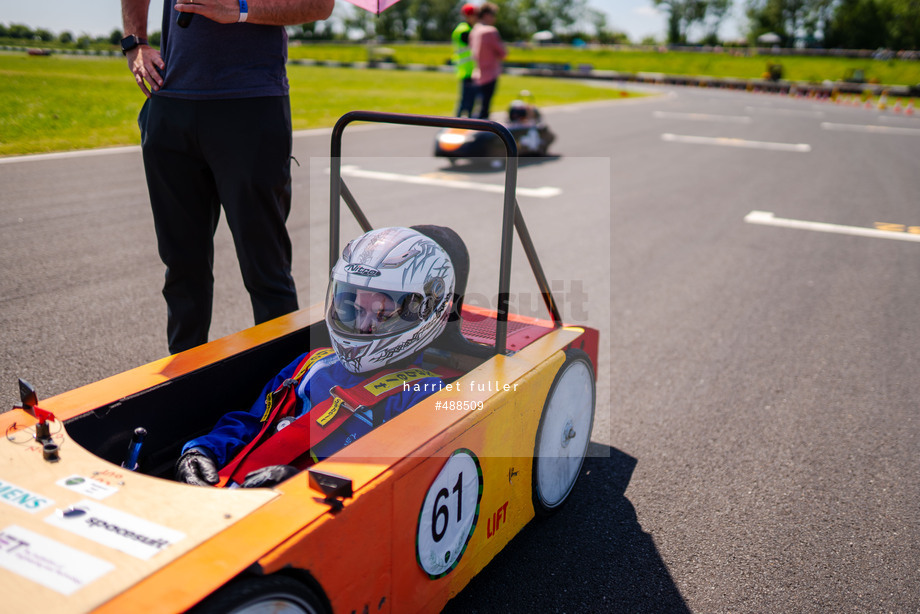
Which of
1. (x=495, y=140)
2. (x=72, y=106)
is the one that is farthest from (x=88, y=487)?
(x=495, y=140)

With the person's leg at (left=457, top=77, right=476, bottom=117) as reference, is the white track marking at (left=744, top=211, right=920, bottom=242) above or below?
below

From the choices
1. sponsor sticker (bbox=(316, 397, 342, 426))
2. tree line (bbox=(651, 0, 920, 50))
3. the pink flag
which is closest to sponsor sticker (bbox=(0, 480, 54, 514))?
sponsor sticker (bbox=(316, 397, 342, 426))

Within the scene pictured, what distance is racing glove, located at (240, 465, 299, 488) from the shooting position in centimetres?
163

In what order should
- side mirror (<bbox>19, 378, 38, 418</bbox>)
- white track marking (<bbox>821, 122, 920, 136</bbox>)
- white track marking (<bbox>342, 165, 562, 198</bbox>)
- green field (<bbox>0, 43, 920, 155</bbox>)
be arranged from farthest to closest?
1. white track marking (<bbox>821, 122, 920, 136</bbox>)
2. white track marking (<bbox>342, 165, 562, 198</bbox>)
3. green field (<bbox>0, 43, 920, 155</bbox>)
4. side mirror (<bbox>19, 378, 38, 418</bbox>)

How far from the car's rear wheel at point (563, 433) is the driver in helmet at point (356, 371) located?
1.51 feet

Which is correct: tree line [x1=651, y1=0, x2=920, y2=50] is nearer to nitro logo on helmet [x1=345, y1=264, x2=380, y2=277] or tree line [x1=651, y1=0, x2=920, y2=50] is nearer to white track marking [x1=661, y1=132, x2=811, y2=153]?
white track marking [x1=661, y1=132, x2=811, y2=153]

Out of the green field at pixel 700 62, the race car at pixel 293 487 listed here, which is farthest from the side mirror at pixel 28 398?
the green field at pixel 700 62

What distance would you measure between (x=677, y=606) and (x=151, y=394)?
1758 millimetres

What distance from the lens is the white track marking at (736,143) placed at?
13.5 metres

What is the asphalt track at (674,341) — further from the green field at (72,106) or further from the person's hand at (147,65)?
the person's hand at (147,65)

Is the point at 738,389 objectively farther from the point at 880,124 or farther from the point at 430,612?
the point at 880,124

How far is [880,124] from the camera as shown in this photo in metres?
19.7

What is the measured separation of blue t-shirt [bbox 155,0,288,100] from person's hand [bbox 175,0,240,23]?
12cm

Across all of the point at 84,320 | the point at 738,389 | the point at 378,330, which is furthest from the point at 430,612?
the point at 84,320
